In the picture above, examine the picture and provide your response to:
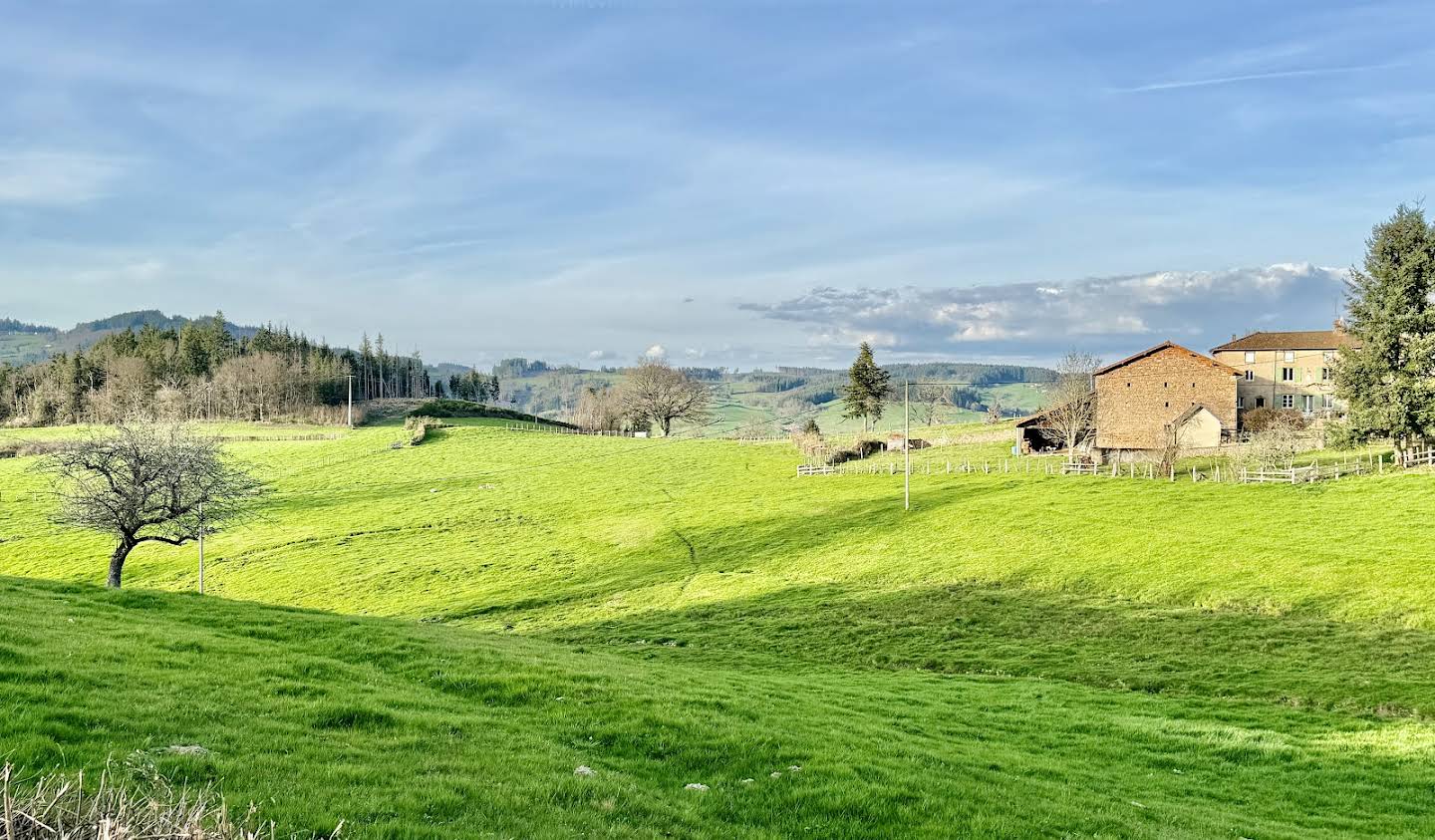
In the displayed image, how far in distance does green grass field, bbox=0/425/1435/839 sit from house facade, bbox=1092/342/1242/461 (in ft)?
128

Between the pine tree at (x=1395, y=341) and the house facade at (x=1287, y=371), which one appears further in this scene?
the house facade at (x=1287, y=371)

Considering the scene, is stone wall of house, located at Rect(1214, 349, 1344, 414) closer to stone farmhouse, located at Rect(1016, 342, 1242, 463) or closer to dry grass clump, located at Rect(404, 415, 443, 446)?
stone farmhouse, located at Rect(1016, 342, 1242, 463)

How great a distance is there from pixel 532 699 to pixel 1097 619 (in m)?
30.5

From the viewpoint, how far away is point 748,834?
1002 cm

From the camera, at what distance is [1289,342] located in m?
115

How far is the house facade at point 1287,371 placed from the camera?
369ft

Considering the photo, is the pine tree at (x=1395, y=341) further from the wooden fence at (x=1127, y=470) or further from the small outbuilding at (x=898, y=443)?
the small outbuilding at (x=898, y=443)

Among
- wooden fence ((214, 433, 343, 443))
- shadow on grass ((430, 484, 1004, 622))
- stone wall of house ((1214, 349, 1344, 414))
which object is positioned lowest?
shadow on grass ((430, 484, 1004, 622))

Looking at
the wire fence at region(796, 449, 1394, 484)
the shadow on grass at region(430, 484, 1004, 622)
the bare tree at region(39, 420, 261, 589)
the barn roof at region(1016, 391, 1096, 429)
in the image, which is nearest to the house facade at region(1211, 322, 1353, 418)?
the barn roof at region(1016, 391, 1096, 429)

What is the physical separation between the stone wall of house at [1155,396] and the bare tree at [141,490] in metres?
95.4

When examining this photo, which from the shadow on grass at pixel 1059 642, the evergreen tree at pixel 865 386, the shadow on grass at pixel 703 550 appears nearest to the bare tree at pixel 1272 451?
the shadow on grass at pixel 703 550

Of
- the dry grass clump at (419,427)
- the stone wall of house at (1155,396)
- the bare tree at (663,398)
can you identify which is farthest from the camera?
the bare tree at (663,398)

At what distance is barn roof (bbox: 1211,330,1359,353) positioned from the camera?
11254 cm

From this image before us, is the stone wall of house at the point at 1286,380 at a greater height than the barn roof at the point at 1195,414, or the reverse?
the stone wall of house at the point at 1286,380
